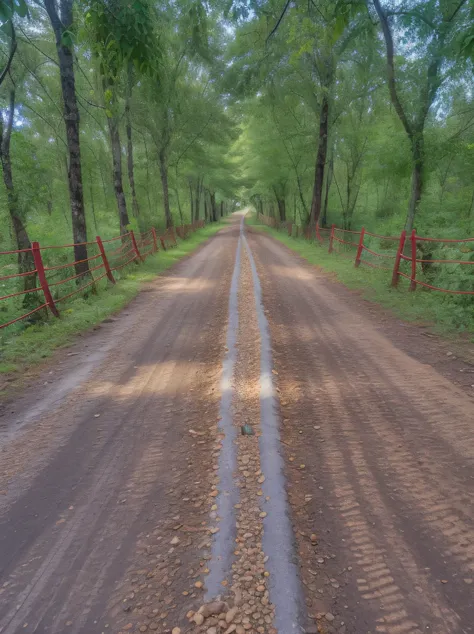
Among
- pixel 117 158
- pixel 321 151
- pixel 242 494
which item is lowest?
pixel 242 494

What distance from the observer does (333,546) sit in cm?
210

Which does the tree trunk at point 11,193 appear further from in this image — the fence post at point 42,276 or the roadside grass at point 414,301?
the roadside grass at point 414,301

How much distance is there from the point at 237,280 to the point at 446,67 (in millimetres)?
7559

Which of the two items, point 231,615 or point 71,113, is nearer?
point 231,615

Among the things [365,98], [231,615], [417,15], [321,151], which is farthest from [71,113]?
[365,98]

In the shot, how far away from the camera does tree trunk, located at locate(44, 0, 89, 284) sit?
24.1 ft

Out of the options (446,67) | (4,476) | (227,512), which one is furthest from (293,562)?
(446,67)

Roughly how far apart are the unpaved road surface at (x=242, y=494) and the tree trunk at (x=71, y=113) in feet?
16.4

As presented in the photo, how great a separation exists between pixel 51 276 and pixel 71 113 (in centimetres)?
383

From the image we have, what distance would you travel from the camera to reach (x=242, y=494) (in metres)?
2.52

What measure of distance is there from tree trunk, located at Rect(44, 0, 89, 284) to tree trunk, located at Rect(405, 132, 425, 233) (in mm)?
8369

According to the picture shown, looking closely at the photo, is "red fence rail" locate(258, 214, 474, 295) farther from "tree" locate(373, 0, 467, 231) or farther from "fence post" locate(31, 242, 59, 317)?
"fence post" locate(31, 242, 59, 317)

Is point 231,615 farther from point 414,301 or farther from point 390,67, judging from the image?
point 390,67

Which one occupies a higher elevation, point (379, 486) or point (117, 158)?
point (117, 158)
